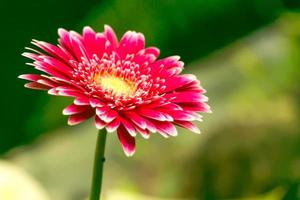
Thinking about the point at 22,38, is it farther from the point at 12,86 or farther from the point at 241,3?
the point at 241,3

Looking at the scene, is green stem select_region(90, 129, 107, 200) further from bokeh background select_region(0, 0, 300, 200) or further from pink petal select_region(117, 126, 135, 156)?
bokeh background select_region(0, 0, 300, 200)

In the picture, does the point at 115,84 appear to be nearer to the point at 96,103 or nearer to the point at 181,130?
the point at 96,103

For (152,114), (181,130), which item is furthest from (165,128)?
(181,130)

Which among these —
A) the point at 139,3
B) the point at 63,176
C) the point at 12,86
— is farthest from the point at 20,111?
the point at 63,176

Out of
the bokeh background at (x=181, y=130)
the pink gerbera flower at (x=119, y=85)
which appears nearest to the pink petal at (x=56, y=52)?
the pink gerbera flower at (x=119, y=85)

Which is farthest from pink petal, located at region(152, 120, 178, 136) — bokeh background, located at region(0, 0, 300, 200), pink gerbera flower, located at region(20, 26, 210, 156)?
bokeh background, located at region(0, 0, 300, 200)

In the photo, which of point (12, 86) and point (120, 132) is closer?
point (120, 132)

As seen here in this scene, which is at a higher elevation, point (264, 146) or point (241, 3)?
point (241, 3)
